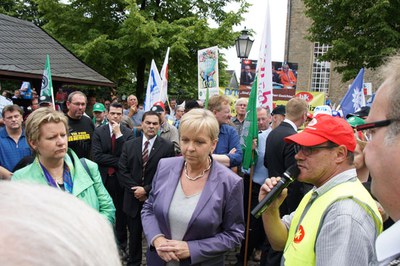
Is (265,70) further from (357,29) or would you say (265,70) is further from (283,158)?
(357,29)

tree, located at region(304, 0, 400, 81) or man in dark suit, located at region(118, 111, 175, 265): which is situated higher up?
tree, located at region(304, 0, 400, 81)

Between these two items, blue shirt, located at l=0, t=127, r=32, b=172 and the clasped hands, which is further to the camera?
blue shirt, located at l=0, t=127, r=32, b=172

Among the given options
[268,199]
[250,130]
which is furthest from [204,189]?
[250,130]

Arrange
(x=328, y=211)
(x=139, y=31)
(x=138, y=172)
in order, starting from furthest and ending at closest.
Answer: (x=139, y=31), (x=138, y=172), (x=328, y=211)

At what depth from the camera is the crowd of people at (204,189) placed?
0.74 m

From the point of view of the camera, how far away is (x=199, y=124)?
281cm

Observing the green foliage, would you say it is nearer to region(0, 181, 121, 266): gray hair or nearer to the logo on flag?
the logo on flag

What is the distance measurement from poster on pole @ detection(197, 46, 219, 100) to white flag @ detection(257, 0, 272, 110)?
2029 mm

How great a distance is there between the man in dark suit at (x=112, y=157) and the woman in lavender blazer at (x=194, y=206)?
2.43 m

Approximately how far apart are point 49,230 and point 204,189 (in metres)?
2.06

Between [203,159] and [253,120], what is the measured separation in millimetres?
2108

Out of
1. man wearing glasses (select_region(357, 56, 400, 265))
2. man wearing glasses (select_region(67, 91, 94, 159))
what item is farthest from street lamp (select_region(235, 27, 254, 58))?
man wearing glasses (select_region(357, 56, 400, 265))

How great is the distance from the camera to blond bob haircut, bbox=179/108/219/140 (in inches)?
111

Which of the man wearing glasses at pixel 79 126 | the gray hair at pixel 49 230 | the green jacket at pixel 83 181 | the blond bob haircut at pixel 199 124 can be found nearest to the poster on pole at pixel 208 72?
the man wearing glasses at pixel 79 126
